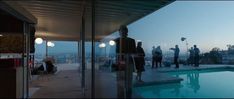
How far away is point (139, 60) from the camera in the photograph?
3006 mm

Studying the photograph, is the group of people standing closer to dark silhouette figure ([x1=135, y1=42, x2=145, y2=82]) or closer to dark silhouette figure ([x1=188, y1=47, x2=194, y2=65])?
dark silhouette figure ([x1=135, y1=42, x2=145, y2=82])

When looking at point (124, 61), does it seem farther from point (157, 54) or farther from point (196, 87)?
point (196, 87)

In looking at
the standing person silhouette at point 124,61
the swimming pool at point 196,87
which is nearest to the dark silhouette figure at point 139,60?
the standing person silhouette at point 124,61

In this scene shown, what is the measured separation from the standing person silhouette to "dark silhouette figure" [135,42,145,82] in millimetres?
62

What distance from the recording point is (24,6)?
388 centimetres

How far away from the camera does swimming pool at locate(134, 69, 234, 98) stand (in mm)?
2352

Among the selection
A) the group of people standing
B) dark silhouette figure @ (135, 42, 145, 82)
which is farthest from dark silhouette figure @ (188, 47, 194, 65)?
dark silhouette figure @ (135, 42, 145, 82)

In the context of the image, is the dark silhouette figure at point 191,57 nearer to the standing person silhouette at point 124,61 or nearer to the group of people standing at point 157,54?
the group of people standing at point 157,54

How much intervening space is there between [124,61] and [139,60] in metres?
0.21

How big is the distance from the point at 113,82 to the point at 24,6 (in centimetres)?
216

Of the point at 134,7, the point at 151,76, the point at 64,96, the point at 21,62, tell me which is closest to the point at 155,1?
the point at 134,7

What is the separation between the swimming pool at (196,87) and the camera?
7.72ft

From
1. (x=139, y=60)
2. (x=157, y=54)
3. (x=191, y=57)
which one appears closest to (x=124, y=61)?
(x=139, y=60)

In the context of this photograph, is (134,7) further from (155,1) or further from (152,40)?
(152,40)
